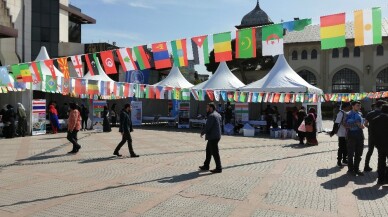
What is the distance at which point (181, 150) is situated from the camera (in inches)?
523

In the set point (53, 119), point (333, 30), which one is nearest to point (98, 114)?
point (53, 119)

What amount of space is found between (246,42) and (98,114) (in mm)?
12582

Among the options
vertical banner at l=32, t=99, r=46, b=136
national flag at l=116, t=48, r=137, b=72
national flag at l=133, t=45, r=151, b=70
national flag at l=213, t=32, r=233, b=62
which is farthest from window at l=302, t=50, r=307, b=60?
national flag at l=116, t=48, r=137, b=72

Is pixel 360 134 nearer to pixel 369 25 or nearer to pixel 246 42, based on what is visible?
pixel 369 25

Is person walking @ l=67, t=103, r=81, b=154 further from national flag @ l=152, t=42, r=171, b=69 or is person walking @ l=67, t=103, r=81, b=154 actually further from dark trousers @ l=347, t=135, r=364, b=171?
dark trousers @ l=347, t=135, r=364, b=171

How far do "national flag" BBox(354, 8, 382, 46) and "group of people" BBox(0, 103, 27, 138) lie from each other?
48.8ft

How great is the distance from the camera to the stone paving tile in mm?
5781

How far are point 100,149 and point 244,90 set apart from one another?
1146 centimetres

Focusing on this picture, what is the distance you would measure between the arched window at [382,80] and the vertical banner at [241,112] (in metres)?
34.1

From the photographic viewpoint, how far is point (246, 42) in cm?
1196

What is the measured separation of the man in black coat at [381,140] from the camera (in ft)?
26.0

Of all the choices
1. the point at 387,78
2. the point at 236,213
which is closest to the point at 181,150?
the point at 236,213

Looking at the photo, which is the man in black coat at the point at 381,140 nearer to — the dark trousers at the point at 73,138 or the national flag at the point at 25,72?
the dark trousers at the point at 73,138

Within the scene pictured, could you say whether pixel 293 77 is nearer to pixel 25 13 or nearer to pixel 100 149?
pixel 100 149
